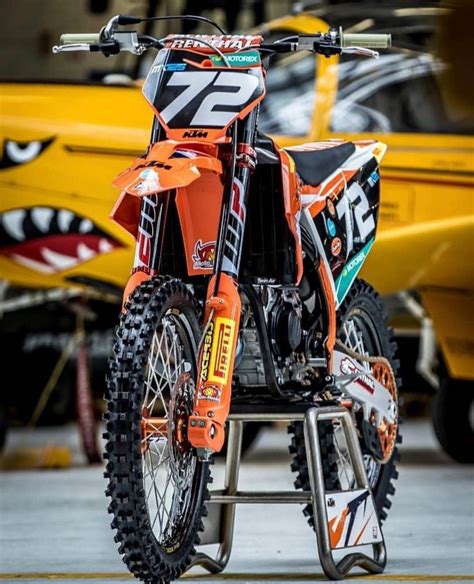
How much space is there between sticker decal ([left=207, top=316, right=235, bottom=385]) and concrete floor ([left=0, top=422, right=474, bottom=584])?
28.7 inches

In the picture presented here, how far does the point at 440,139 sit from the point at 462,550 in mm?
3880

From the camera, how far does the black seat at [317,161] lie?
16.6ft

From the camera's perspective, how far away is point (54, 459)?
958 cm

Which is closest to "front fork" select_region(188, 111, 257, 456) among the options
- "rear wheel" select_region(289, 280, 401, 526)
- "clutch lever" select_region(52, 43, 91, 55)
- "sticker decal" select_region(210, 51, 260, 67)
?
"sticker decal" select_region(210, 51, 260, 67)

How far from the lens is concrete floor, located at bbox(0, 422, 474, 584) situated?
4934mm

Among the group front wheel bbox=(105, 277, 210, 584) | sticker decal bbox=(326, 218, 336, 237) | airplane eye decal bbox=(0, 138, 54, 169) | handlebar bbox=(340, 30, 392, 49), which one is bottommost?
airplane eye decal bbox=(0, 138, 54, 169)

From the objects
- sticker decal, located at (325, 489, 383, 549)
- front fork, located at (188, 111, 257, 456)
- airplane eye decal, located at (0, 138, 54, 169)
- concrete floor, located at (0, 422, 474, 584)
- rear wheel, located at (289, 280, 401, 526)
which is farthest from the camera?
airplane eye decal, located at (0, 138, 54, 169)

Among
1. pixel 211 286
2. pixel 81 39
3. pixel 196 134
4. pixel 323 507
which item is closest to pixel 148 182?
pixel 196 134

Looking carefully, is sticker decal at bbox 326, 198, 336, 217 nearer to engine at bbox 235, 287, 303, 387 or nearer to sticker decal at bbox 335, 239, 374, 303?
sticker decal at bbox 335, 239, 374, 303

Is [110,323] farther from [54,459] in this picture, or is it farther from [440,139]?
[440,139]

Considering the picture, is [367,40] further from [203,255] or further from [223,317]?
[223,317]

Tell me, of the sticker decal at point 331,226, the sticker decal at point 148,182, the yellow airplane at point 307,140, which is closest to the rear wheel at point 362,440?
the sticker decal at point 331,226

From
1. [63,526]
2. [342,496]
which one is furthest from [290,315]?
[63,526]

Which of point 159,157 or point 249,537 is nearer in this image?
point 159,157
